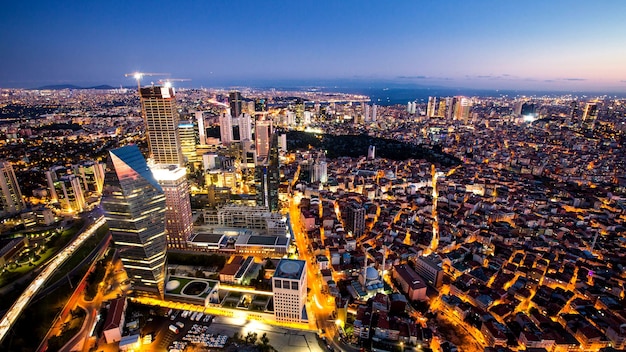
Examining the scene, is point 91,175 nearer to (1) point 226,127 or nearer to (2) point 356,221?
(1) point 226,127

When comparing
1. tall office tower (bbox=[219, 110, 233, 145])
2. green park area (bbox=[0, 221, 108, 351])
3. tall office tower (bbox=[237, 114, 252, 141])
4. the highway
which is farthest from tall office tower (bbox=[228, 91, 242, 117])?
green park area (bbox=[0, 221, 108, 351])

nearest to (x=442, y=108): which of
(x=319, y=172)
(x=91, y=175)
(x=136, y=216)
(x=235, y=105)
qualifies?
(x=235, y=105)

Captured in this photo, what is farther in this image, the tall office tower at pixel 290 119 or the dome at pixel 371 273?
the tall office tower at pixel 290 119

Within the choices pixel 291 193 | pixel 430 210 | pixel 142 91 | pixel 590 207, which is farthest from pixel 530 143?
pixel 142 91

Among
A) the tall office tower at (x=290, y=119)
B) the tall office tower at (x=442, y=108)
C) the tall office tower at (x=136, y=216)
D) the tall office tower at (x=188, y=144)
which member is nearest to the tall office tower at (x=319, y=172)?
the tall office tower at (x=188, y=144)

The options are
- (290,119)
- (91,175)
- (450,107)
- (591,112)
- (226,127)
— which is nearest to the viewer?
(91,175)

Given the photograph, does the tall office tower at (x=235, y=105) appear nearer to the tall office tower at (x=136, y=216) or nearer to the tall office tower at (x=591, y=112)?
the tall office tower at (x=136, y=216)
